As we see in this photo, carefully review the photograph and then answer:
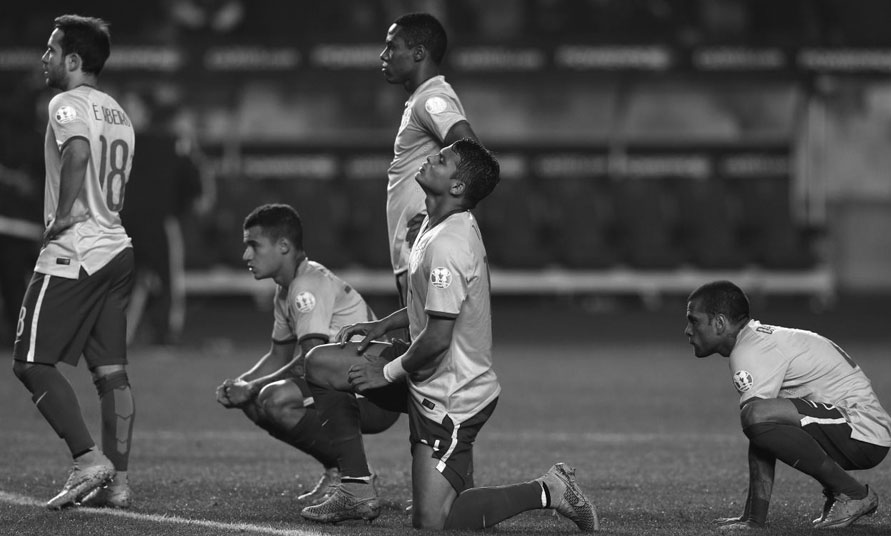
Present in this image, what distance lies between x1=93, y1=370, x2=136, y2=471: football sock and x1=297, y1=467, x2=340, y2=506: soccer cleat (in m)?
0.77

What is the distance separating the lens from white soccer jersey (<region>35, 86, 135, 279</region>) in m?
5.68

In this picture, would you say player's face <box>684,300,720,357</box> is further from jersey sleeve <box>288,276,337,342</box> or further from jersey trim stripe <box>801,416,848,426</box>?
jersey sleeve <box>288,276,337,342</box>

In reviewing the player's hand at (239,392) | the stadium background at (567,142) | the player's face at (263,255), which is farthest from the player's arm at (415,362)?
the stadium background at (567,142)

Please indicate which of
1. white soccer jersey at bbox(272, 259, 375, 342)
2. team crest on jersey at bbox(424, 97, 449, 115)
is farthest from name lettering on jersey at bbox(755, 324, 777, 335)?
white soccer jersey at bbox(272, 259, 375, 342)

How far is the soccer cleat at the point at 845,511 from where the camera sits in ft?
17.1

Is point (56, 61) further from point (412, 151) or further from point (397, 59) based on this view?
point (412, 151)

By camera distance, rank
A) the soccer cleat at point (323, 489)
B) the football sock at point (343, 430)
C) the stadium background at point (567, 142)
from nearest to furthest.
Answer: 1. the football sock at point (343, 430)
2. the soccer cleat at point (323, 489)
3. the stadium background at point (567, 142)

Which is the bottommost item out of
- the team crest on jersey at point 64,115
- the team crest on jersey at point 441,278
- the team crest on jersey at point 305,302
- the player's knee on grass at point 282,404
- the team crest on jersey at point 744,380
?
the player's knee on grass at point 282,404

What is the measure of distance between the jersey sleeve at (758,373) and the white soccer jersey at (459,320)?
939 millimetres

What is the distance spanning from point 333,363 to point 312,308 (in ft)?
1.74

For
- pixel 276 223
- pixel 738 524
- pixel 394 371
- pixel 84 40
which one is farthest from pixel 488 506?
pixel 84 40

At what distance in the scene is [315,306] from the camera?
5875mm

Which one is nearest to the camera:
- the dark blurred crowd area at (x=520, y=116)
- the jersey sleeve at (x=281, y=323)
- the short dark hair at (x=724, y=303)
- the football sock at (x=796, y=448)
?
the football sock at (x=796, y=448)

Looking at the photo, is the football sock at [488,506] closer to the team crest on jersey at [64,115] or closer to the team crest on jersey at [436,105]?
the team crest on jersey at [436,105]
